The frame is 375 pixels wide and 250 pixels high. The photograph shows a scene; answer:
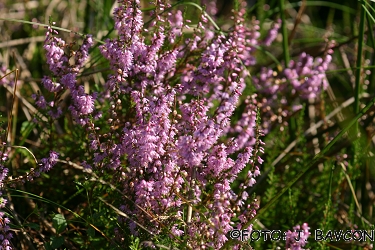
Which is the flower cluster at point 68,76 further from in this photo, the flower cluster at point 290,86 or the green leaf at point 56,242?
the flower cluster at point 290,86

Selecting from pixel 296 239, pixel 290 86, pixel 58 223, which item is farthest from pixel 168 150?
pixel 290 86

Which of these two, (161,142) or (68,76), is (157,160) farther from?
(68,76)

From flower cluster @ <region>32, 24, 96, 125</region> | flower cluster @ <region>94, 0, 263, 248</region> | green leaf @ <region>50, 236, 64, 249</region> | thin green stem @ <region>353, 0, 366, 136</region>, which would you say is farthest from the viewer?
thin green stem @ <region>353, 0, 366, 136</region>

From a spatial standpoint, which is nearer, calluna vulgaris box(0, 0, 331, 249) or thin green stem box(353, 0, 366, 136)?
calluna vulgaris box(0, 0, 331, 249)

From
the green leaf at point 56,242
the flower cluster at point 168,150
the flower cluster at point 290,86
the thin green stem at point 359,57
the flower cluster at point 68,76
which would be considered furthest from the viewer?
the flower cluster at point 290,86

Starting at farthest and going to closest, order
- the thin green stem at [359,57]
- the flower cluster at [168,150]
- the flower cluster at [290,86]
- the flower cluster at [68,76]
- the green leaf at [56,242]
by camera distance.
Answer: the flower cluster at [290,86] → the thin green stem at [359,57] → the flower cluster at [68,76] → the green leaf at [56,242] → the flower cluster at [168,150]

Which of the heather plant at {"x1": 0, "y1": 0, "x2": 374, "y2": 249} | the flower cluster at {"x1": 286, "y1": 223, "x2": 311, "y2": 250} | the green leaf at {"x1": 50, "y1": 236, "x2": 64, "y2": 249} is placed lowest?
the green leaf at {"x1": 50, "y1": 236, "x2": 64, "y2": 249}

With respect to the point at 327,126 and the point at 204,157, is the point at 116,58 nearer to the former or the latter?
the point at 204,157

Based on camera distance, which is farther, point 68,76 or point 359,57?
point 359,57

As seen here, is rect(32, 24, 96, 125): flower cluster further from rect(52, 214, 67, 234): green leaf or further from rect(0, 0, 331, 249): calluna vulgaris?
rect(52, 214, 67, 234): green leaf

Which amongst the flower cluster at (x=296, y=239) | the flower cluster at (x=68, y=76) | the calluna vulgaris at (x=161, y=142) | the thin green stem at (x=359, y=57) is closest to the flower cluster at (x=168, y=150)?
the calluna vulgaris at (x=161, y=142)

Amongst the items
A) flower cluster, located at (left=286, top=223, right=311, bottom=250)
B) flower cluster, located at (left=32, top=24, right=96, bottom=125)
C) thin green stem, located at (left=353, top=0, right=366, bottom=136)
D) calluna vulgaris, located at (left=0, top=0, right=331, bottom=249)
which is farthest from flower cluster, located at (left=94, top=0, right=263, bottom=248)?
thin green stem, located at (left=353, top=0, right=366, bottom=136)

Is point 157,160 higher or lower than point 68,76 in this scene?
lower

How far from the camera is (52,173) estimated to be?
3.30m
